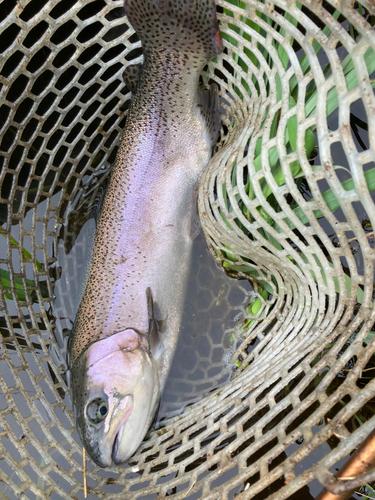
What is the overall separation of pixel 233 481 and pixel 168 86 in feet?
6.02

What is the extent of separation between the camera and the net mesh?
4.16 ft

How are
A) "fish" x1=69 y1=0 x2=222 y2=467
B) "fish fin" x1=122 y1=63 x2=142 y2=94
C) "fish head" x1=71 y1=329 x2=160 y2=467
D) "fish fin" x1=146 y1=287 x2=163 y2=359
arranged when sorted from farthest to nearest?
1. "fish fin" x1=122 y1=63 x2=142 y2=94
2. "fish fin" x1=146 y1=287 x2=163 y2=359
3. "fish" x1=69 y1=0 x2=222 y2=467
4. "fish head" x1=71 y1=329 x2=160 y2=467

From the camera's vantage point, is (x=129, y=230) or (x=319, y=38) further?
(x=129, y=230)

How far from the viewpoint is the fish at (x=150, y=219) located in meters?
1.73

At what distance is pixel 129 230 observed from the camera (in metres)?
1.96

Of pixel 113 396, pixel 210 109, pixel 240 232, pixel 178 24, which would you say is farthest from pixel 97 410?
pixel 178 24

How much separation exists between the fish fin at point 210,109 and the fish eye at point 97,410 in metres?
1.55

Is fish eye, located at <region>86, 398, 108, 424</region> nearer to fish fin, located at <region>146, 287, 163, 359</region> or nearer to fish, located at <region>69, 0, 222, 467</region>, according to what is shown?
fish, located at <region>69, 0, 222, 467</region>

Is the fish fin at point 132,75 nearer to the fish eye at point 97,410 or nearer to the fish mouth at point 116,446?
the fish eye at point 97,410

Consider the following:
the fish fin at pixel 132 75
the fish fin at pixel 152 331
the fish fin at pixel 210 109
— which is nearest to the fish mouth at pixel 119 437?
the fish fin at pixel 152 331

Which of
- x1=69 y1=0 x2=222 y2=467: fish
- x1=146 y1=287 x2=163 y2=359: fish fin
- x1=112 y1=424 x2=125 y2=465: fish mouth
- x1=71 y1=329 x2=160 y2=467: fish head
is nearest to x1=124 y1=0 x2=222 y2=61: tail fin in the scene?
x1=69 y1=0 x2=222 y2=467: fish

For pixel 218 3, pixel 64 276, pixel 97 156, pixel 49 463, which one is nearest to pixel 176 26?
pixel 218 3

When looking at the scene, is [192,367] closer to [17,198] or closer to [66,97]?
[17,198]

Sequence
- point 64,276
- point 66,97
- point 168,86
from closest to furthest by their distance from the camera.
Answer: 1. point 168,86
2. point 66,97
3. point 64,276
